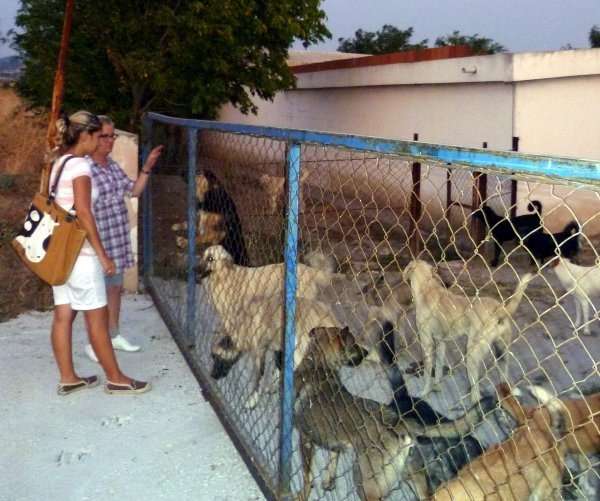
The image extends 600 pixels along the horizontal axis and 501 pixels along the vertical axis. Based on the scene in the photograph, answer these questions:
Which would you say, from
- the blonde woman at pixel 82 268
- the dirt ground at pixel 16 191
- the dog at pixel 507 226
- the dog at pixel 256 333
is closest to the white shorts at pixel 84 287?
the blonde woman at pixel 82 268

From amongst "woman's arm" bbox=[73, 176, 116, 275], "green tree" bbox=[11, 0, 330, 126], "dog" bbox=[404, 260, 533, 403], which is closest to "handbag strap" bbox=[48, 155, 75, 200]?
"woman's arm" bbox=[73, 176, 116, 275]

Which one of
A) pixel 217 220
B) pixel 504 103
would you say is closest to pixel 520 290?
pixel 217 220

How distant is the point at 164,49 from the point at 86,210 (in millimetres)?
6518

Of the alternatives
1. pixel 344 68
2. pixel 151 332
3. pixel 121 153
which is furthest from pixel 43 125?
pixel 151 332

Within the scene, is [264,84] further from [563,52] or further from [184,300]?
[184,300]

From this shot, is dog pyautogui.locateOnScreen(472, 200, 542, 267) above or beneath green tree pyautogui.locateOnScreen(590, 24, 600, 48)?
beneath

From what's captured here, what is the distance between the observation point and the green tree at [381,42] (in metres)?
32.8

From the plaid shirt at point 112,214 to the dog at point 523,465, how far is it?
8.44ft

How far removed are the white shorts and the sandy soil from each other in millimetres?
563

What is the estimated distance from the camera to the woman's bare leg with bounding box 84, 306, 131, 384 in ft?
12.6

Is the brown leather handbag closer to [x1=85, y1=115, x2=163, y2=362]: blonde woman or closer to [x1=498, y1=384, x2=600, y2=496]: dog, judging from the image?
[x1=85, y1=115, x2=163, y2=362]: blonde woman

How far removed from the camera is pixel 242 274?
4.42m

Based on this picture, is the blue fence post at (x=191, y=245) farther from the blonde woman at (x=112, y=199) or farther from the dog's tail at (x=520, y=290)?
the dog's tail at (x=520, y=290)

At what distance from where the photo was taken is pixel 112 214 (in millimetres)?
4230
